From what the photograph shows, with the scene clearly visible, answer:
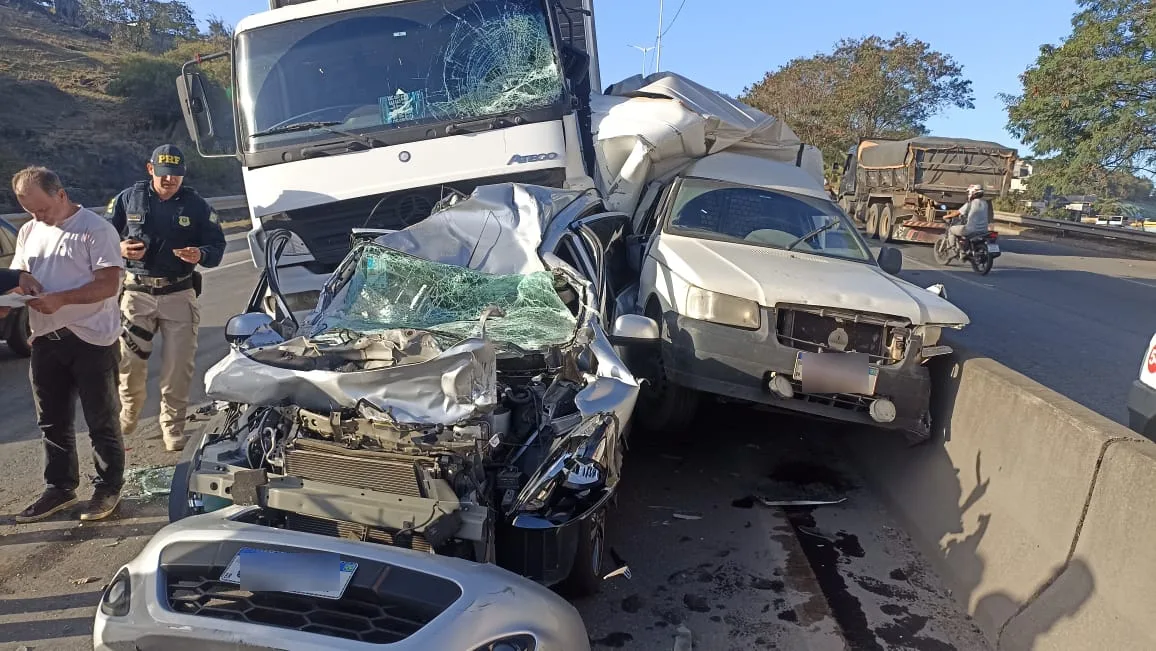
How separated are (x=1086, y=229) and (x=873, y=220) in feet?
19.2

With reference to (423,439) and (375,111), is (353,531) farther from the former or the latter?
(375,111)

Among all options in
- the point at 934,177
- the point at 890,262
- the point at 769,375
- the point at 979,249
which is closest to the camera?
the point at 769,375

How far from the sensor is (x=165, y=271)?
4859 mm

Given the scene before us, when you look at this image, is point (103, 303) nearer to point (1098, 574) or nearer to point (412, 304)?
point (412, 304)

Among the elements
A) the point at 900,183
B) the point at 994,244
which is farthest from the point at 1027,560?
the point at 900,183

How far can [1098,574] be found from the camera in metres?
2.72

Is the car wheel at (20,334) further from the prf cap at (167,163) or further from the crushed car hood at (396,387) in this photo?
the crushed car hood at (396,387)

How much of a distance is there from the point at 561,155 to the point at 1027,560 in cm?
421

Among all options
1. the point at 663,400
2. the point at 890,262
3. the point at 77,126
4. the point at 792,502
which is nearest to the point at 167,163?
the point at 663,400

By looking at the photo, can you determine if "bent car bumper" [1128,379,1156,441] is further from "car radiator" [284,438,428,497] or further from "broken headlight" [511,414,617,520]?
"car radiator" [284,438,428,497]

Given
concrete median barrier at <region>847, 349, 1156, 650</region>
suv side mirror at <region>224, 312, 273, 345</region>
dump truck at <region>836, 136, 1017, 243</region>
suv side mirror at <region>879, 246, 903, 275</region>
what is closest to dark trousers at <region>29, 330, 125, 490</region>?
suv side mirror at <region>224, 312, 273, 345</region>

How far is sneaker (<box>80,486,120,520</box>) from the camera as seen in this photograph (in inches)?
156

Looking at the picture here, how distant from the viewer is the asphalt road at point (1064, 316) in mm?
7031

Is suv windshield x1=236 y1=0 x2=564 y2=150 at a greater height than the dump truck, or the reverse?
suv windshield x1=236 y1=0 x2=564 y2=150
